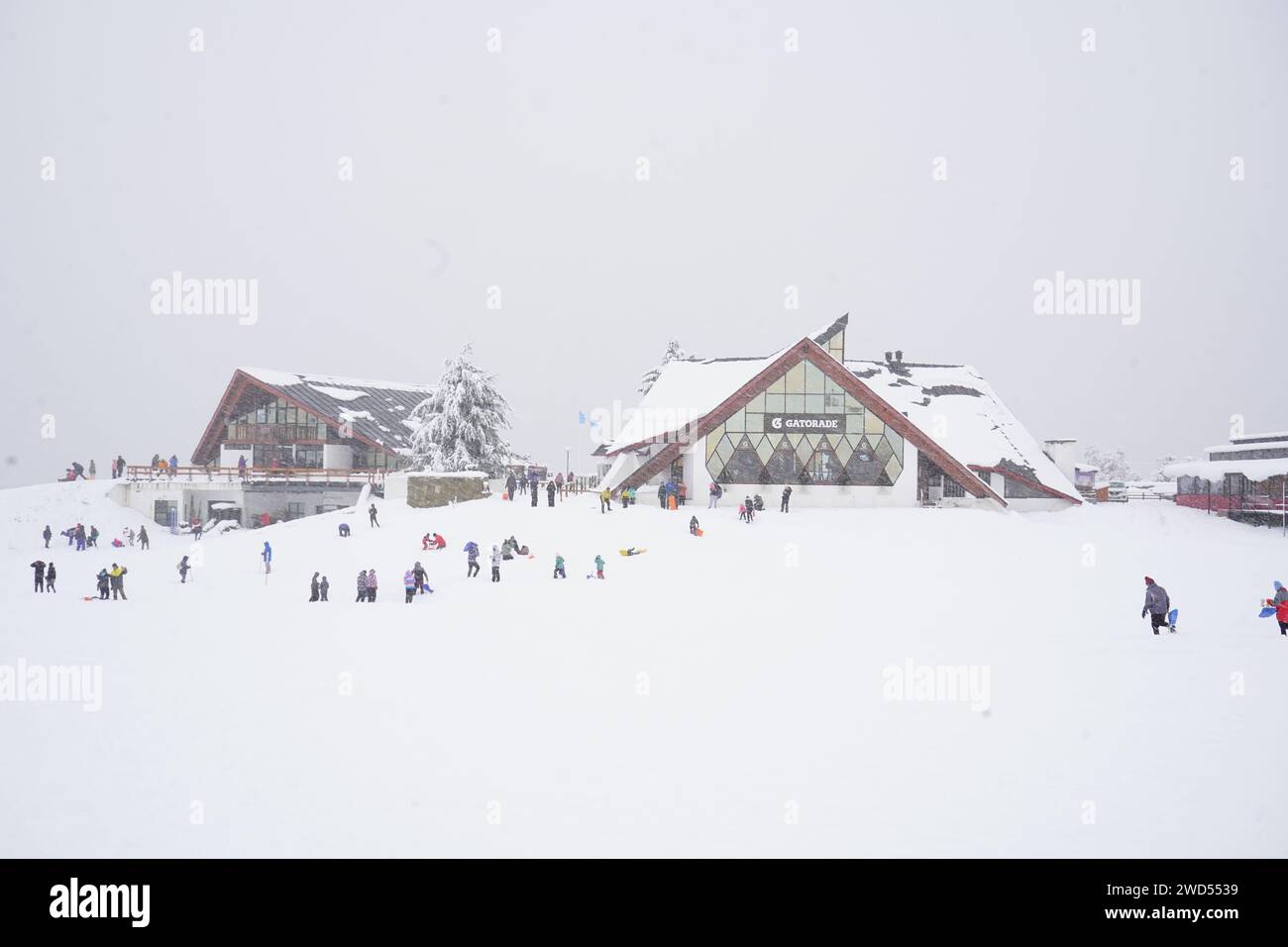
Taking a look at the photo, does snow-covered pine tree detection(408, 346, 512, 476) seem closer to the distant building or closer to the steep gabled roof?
the steep gabled roof

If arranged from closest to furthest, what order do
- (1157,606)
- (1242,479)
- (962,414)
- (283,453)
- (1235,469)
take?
(1157,606), (1235,469), (1242,479), (962,414), (283,453)

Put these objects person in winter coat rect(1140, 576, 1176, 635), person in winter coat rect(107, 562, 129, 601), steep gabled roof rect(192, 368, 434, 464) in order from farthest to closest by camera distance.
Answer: steep gabled roof rect(192, 368, 434, 464) < person in winter coat rect(107, 562, 129, 601) < person in winter coat rect(1140, 576, 1176, 635)

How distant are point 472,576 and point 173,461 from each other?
28.0 meters

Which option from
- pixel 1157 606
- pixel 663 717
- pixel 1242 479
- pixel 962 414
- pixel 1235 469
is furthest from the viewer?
pixel 962 414

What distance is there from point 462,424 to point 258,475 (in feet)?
34.0

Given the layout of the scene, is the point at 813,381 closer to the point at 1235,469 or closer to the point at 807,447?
the point at 807,447

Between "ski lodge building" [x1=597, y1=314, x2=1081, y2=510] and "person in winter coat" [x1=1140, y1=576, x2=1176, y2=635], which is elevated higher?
"ski lodge building" [x1=597, y1=314, x2=1081, y2=510]

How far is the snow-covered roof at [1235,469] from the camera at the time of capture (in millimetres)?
36844

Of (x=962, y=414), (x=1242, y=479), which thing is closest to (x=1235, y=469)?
(x=1242, y=479)

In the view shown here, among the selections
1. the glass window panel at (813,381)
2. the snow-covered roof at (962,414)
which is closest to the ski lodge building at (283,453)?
the glass window panel at (813,381)

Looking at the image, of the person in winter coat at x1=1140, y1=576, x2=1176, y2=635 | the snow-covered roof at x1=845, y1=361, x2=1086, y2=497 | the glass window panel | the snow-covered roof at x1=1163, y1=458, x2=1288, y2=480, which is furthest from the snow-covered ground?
the snow-covered roof at x1=1163, y1=458, x2=1288, y2=480

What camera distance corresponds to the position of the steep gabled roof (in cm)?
4638

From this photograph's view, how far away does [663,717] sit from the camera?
11062mm
